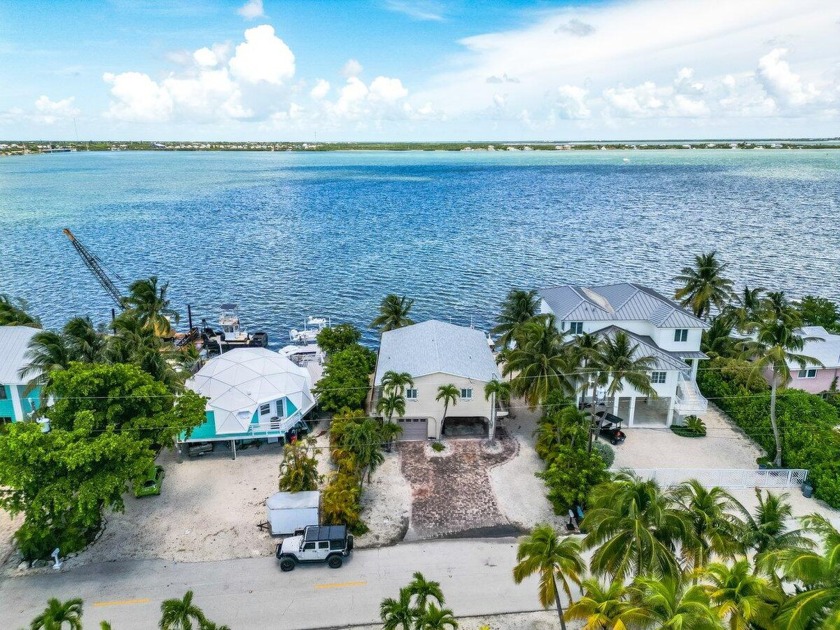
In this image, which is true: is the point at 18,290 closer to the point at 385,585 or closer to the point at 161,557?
the point at 161,557

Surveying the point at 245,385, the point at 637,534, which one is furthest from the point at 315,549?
the point at 637,534

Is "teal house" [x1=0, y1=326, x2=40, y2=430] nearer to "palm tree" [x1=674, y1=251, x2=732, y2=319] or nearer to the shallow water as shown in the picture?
the shallow water

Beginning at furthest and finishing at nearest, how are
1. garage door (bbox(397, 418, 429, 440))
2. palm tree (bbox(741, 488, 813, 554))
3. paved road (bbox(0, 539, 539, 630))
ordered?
garage door (bbox(397, 418, 429, 440)) < paved road (bbox(0, 539, 539, 630)) < palm tree (bbox(741, 488, 813, 554))

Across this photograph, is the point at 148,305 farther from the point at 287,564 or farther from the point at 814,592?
the point at 814,592

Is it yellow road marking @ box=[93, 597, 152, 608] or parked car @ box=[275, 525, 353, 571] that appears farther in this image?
parked car @ box=[275, 525, 353, 571]

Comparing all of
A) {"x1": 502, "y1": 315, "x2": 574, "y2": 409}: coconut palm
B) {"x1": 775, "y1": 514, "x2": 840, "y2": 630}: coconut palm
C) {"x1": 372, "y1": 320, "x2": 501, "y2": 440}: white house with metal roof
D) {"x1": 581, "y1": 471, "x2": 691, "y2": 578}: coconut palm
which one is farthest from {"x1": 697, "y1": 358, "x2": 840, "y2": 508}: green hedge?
{"x1": 775, "y1": 514, "x2": 840, "y2": 630}: coconut palm

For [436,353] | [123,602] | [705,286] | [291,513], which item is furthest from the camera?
[705,286]

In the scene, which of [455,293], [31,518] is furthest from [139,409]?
[455,293]

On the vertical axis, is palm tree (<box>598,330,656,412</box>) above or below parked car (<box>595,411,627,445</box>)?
above
